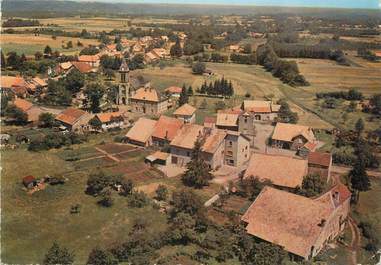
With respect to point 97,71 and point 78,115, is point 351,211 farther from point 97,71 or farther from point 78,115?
point 97,71

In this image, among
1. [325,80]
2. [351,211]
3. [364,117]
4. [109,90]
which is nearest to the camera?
[351,211]

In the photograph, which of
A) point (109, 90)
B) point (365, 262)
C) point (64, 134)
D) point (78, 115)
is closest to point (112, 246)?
point (365, 262)

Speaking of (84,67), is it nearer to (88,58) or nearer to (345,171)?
(88,58)

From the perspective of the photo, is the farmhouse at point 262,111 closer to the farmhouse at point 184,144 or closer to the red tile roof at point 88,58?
the farmhouse at point 184,144

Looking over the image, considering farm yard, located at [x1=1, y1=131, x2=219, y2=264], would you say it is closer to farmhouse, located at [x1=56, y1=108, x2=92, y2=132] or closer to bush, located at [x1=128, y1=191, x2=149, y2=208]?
bush, located at [x1=128, y1=191, x2=149, y2=208]

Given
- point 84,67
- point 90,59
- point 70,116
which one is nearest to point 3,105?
point 70,116

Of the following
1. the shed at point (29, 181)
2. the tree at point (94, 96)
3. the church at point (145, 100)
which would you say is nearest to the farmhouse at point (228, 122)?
the church at point (145, 100)

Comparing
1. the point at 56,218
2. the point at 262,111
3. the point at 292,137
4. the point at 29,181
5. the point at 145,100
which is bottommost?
the point at 56,218
